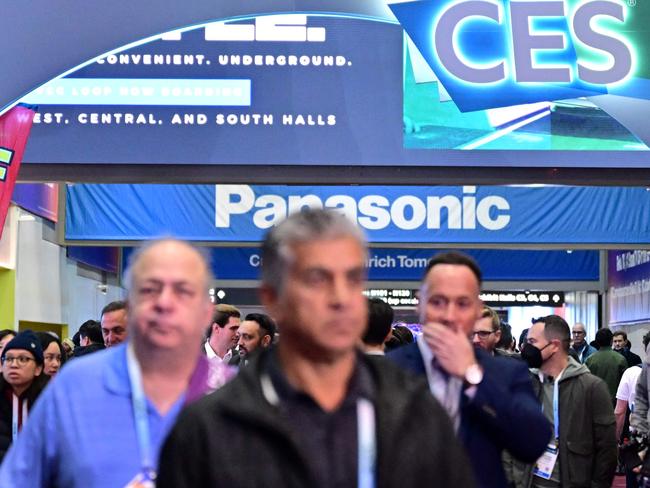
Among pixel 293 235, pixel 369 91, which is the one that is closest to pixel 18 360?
pixel 369 91

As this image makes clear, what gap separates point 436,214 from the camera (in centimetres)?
1252

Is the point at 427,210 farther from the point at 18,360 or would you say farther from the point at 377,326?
the point at 377,326

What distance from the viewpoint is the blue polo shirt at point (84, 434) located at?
8.21 ft

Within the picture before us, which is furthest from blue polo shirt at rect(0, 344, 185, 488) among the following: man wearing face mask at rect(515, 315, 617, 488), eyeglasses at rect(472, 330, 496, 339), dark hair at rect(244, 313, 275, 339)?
dark hair at rect(244, 313, 275, 339)

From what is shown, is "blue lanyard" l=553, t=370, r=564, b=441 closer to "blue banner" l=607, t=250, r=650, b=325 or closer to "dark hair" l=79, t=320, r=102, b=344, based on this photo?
"dark hair" l=79, t=320, r=102, b=344

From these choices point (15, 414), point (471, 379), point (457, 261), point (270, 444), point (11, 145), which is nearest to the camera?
point (270, 444)

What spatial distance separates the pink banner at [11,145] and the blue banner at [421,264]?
831 cm

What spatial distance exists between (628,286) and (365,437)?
699 inches

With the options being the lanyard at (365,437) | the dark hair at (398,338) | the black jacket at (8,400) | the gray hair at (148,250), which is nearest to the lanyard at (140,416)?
the gray hair at (148,250)

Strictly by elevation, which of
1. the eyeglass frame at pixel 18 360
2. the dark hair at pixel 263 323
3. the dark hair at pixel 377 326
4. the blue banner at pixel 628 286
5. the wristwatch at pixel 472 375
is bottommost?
the wristwatch at pixel 472 375

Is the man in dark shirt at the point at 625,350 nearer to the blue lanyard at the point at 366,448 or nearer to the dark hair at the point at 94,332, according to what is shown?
the dark hair at the point at 94,332

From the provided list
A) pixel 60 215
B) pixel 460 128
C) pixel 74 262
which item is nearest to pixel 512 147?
pixel 460 128

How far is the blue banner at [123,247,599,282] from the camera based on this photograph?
16953mm

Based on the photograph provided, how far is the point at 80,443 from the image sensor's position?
2.52m
